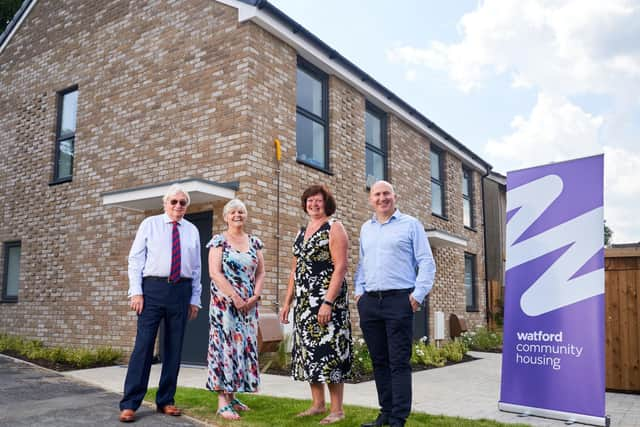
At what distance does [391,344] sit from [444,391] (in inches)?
105

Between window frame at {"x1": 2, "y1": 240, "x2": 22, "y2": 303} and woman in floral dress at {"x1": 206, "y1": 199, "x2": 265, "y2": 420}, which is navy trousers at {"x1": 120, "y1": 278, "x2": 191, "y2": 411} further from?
window frame at {"x1": 2, "y1": 240, "x2": 22, "y2": 303}

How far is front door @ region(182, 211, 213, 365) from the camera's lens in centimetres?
813

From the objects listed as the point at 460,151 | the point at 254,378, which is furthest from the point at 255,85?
the point at 460,151

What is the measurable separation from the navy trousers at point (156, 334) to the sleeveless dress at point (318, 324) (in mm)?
951

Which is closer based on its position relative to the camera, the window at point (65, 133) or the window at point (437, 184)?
the window at point (65, 133)

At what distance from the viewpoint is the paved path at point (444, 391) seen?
488 cm

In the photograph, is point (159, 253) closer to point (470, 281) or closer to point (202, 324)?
point (202, 324)

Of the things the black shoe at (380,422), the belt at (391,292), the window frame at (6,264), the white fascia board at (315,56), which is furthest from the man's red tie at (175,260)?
the window frame at (6,264)

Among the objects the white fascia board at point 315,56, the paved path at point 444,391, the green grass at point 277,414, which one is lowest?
the paved path at point 444,391

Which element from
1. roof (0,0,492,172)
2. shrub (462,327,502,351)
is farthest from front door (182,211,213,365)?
shrub (462,327,502,351)

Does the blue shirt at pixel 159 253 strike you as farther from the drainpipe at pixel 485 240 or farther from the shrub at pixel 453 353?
the drainpipe at pixel 485 240

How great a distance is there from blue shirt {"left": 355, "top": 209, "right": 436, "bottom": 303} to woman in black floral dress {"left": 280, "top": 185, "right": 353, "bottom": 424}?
0.66 ft

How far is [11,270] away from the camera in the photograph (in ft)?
36.8

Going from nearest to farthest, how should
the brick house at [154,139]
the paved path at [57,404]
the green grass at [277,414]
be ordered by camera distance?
the green grass at [277,414] → the paved path at [57,404] → the brick house at [154,139]
